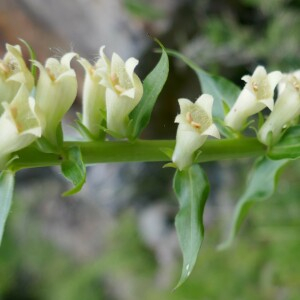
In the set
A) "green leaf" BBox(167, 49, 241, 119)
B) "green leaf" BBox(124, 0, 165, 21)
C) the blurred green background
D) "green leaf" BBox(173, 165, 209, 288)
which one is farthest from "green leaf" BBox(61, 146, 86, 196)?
"green leaf" BBox(124, 0, 165, 21)

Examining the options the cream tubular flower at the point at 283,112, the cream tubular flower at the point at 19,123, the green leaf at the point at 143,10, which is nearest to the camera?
the cream tubular flower at the point at 19,123

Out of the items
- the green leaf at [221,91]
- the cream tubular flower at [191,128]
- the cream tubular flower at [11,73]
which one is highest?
the cream tubular flower at [11,73]

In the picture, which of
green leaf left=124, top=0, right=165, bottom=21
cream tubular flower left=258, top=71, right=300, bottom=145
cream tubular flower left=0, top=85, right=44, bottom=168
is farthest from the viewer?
green leaf left=124, top=0, right=165, bottom=21

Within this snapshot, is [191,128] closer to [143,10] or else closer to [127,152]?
[127,152]

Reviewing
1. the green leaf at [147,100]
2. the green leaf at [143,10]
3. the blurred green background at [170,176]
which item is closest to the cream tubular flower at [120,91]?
the green leaf at [147,100]

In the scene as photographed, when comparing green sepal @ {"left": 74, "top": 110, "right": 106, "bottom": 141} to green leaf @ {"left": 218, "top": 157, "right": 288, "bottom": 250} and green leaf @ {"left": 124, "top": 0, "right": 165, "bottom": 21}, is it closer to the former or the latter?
green leaf @ {"left": 218, "top": 157, "right": 288, "bottom": 250}

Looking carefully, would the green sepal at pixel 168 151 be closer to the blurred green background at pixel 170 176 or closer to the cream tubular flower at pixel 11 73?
the cream tubular flower at pixel 11 73

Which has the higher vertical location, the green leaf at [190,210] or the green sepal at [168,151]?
the green sepal at [168,151]
